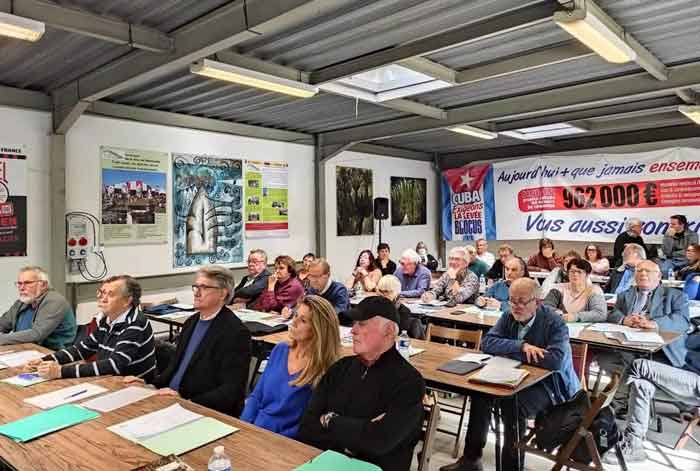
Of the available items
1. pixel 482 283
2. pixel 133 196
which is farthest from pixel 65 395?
pixel 482 283

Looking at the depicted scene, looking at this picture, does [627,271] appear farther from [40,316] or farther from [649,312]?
[40,316]

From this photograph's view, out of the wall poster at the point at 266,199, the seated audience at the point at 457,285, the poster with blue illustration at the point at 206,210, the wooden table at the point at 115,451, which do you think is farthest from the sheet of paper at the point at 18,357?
the wall poster at the point at 266,199

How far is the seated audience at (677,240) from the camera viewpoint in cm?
780

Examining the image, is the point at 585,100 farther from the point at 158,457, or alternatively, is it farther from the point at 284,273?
the point at 158,457

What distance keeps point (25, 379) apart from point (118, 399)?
772 mm

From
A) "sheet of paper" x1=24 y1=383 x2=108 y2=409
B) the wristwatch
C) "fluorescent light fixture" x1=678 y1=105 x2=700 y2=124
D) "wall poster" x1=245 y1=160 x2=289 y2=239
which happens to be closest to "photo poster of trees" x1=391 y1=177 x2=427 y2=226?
"wall poster" x1=245 y1=160 x2=289 y2=239

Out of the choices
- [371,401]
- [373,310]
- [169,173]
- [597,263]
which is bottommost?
[371,401]

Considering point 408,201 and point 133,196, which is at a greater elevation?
point 408,201

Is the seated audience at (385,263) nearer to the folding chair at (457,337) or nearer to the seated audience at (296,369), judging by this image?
the folding chair at (457,337)

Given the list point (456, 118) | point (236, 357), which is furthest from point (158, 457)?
point (456, 118)


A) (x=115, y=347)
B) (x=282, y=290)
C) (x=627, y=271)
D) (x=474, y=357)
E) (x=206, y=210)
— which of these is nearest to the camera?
(x=115, y=347)

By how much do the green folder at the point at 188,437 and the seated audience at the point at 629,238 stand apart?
308 inches

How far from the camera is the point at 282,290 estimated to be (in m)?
5.50

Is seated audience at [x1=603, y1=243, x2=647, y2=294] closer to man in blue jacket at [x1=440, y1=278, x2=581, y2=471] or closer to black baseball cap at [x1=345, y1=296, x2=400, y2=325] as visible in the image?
man in blue jacket at [x1=440, y1=278, x2=581, y2=471]
